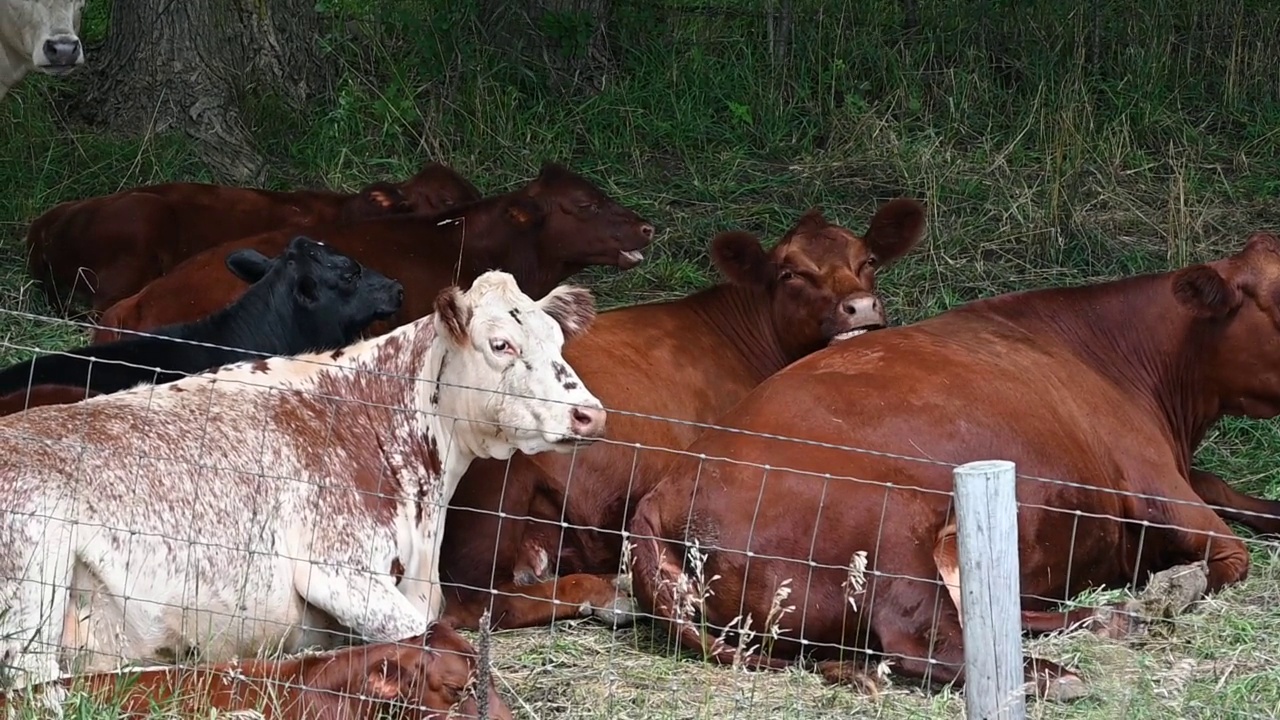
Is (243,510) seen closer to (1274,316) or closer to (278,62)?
(1274,316)

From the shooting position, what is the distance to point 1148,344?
7.57m

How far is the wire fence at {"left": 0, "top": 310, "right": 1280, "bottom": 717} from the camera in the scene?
5.49m

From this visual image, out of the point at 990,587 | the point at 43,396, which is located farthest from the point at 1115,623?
the point at 43,396

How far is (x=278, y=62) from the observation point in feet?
39.5

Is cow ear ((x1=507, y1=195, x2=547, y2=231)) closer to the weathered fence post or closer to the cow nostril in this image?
the cow nostril

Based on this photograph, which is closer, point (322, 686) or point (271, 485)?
point (322, 686)

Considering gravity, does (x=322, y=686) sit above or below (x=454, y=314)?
below

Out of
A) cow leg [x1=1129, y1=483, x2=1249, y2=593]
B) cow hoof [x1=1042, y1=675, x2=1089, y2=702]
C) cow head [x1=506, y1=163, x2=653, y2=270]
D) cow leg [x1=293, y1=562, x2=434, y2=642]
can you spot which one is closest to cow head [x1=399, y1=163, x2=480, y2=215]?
cow head [x1=506, y1=163, x2=653, y2=270]

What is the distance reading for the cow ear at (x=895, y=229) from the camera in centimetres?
856

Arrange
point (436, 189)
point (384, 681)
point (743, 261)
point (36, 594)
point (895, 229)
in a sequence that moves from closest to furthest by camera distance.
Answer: point (384, 681) < point (36, 594) < point (743, 261) < point (895, 229) < point (436, 189)

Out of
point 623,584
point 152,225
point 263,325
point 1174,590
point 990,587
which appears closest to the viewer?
point 990,587

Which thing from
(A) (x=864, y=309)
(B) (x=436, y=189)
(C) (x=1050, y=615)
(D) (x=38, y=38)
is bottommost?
(C) (x=1050, y=615)

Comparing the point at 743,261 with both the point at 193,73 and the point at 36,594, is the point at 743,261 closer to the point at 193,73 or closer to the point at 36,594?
the point at 36,594

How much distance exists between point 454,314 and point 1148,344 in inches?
121
